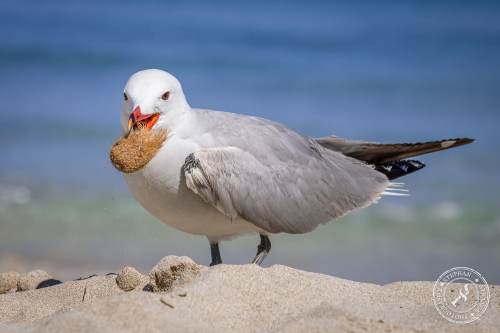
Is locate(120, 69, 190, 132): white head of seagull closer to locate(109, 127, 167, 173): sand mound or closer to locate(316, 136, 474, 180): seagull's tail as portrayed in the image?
locate(109, 127, 167, 173): sand mound

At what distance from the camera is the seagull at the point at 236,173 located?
483 centimetres

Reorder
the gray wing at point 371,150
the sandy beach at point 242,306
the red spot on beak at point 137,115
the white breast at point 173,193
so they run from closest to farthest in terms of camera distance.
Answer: the sandy beach at point 242,306 → the red spot on beak at point 137,115 → the white breast at point 173,193 → the gray wing at point 371,150

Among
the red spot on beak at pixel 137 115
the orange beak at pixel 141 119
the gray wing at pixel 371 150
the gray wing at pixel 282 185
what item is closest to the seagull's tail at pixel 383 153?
the gray wing at pixel 371 150

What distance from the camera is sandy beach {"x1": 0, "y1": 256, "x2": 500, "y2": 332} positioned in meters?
3.60

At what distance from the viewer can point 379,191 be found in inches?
225

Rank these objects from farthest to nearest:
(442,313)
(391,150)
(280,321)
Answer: (391,150) < (442,313) < (280,321)

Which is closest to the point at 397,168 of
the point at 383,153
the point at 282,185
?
the point at 383,153

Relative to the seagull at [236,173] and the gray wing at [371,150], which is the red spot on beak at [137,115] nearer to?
the seagull at [236,173]

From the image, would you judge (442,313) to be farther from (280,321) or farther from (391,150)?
(391,150)

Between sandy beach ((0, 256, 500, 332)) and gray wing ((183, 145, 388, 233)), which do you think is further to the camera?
gray wing ((183, 145, 388, 233))

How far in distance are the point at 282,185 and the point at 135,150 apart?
98 centimetres

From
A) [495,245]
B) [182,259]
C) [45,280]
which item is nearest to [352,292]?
[182,259]

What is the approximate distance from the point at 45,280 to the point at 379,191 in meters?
2.17

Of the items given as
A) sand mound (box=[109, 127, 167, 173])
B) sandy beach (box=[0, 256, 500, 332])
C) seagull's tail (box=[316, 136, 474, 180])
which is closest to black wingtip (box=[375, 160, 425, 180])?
seagull's tail (box=[316, 136, 474, 180])
